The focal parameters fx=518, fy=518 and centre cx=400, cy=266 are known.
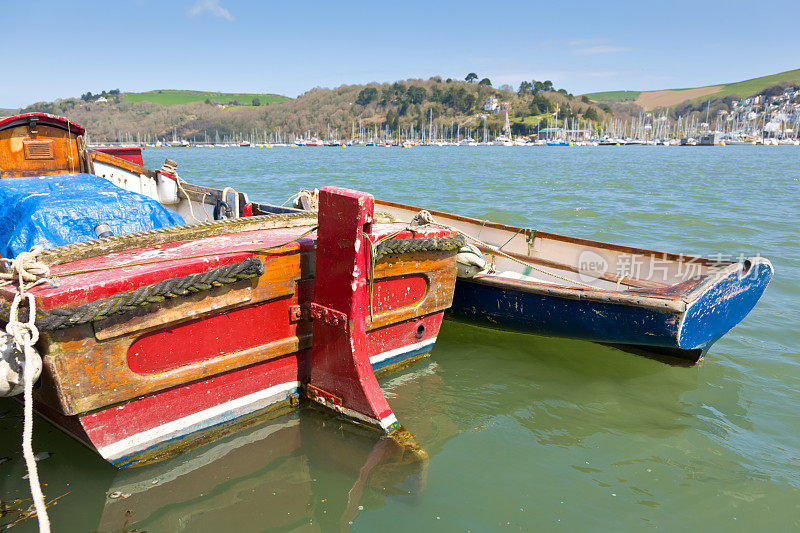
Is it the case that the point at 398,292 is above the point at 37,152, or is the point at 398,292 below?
below

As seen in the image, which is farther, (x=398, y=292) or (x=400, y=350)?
(x=400, y=350)

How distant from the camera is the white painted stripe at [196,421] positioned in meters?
3.46

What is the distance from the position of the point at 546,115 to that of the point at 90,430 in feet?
613

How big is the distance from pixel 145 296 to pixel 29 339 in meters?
0.61

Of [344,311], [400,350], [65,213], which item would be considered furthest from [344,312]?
[65,213]

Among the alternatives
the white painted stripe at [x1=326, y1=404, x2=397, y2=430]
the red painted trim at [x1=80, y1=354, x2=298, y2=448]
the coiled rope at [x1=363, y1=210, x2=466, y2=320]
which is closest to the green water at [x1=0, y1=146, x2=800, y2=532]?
the white painted stripe at [x1=326, y1=404, x2=397, y2=430]

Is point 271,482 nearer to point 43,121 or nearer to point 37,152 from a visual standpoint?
point 37,152

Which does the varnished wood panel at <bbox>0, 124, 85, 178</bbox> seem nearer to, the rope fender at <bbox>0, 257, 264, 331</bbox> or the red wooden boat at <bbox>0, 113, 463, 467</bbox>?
the red wooden boat at <bbox>0, 113, 463, 467</bbox>

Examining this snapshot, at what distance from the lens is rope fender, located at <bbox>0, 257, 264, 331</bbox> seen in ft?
9.39

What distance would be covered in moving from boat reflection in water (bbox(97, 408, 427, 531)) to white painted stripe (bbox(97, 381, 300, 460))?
0.23 m

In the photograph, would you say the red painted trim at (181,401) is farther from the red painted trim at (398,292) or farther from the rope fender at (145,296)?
the red painted trim at (398,292)

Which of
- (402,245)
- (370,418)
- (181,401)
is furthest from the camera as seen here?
(402,245)

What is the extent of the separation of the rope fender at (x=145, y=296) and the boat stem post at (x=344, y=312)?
54cm

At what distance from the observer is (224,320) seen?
3.71m
